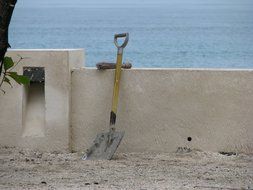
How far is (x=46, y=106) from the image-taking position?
8.74m

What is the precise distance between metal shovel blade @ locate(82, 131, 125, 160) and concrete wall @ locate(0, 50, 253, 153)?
0.18 m

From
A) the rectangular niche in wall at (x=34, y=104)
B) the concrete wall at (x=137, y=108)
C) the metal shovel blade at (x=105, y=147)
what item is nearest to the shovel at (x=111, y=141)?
the metal shovel blade at (x=105, y=147)

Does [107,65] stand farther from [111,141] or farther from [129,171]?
[129,171]

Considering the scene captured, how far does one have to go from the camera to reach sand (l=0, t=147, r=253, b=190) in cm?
705

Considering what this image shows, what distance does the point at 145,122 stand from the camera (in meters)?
8.70

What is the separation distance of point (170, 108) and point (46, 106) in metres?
1.20

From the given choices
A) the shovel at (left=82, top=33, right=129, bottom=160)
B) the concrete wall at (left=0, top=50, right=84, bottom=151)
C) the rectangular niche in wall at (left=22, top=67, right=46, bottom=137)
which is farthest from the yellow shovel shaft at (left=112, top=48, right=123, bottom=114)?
the rectangular niche in wall at (left=22, top=67, right=46, bottom=137)

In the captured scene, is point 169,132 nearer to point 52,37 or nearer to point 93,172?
point 93,172

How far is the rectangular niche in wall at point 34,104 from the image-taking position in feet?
28.7

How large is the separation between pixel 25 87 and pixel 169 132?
1479 mm

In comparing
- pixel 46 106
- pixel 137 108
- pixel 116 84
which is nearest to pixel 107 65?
pixel 116 84

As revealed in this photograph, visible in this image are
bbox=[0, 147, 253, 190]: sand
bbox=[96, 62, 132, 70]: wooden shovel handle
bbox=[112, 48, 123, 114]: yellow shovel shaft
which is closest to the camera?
bbox=[0, 147, 253, 190]: sand

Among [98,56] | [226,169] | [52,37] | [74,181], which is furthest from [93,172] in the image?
[52,37]

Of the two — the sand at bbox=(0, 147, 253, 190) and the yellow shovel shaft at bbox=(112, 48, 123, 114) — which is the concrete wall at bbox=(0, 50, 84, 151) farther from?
the yellow shovel shaft at bbox=(112, 48, 123, 114)
